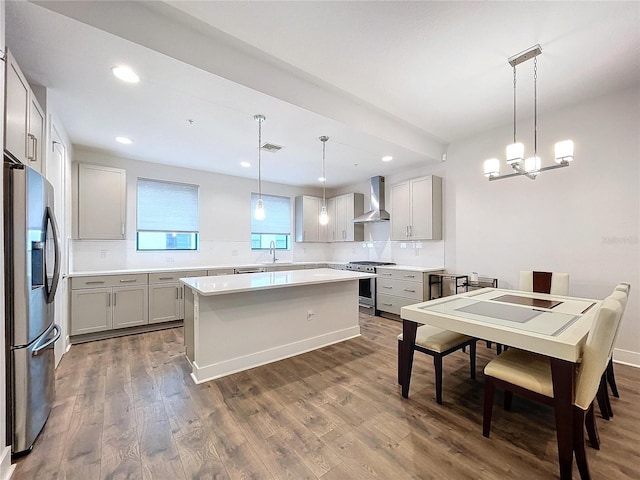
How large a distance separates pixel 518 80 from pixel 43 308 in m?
4.40

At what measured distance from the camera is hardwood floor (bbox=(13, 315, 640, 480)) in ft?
5.25

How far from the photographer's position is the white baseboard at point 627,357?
2936 mm

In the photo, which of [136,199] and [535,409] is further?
[136,199]

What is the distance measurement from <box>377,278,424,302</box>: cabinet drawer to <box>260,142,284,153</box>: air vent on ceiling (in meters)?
2.72

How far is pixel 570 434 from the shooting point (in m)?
1.51

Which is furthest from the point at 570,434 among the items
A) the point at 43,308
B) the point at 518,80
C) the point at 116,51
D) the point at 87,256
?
the point at 87,256

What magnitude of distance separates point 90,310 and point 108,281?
0.40 m

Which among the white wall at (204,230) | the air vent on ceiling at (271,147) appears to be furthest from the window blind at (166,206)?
the air vent on ceiling at (271,147)

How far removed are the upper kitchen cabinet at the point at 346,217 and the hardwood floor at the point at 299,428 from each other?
3.44m

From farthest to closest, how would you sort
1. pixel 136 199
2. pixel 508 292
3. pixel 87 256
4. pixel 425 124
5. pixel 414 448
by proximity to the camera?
1. pixel 136 199
2. pixel 87 256
3. pixel 425 124
4. pixel 508 292
5. pixel 414 448

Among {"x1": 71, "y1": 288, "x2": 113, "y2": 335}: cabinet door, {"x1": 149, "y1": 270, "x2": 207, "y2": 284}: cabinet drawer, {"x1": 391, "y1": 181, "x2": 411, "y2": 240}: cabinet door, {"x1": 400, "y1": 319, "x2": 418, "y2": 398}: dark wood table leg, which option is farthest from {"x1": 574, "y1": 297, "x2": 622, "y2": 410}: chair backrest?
{"x1": 71, "y1": 288, "x2": 113, "y2": 335}: cabinet door

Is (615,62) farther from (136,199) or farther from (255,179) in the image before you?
(136,199)

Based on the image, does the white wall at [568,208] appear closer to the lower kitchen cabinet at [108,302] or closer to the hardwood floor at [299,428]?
the hardwood floor at [299,428]

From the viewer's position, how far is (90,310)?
3637 millimetres
